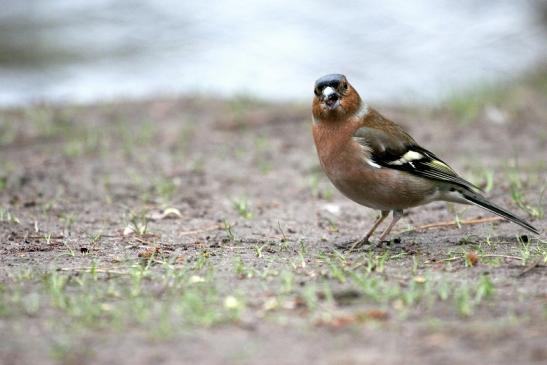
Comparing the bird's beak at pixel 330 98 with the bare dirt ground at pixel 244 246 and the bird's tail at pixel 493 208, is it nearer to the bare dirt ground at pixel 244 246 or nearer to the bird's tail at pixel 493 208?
the bare dirt ground at pixel 244 246

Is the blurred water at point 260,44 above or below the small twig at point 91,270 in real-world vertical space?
above

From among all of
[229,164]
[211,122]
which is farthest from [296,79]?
[229,164]

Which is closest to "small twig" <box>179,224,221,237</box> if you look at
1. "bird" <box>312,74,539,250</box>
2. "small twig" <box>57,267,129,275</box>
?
"bird" <box>312,74,539,250</box>

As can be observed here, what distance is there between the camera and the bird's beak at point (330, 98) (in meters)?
6.30

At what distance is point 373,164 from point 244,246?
118cm

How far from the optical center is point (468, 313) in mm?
4211

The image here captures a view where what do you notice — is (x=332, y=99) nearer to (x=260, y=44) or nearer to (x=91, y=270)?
(x=91, y=270)

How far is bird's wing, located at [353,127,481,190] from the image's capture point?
6180 millimetres

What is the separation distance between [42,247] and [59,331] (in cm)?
205

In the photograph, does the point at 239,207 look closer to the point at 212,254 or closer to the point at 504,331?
the point at 212,254

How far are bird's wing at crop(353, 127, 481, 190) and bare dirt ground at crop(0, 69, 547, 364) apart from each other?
0.53m

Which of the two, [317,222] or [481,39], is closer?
[317,222]

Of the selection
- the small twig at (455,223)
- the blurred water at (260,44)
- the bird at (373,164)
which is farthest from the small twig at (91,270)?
the blurred water at (260,44)

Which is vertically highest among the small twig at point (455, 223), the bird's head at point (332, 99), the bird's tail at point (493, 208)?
the bird's head at point (332, 99)
